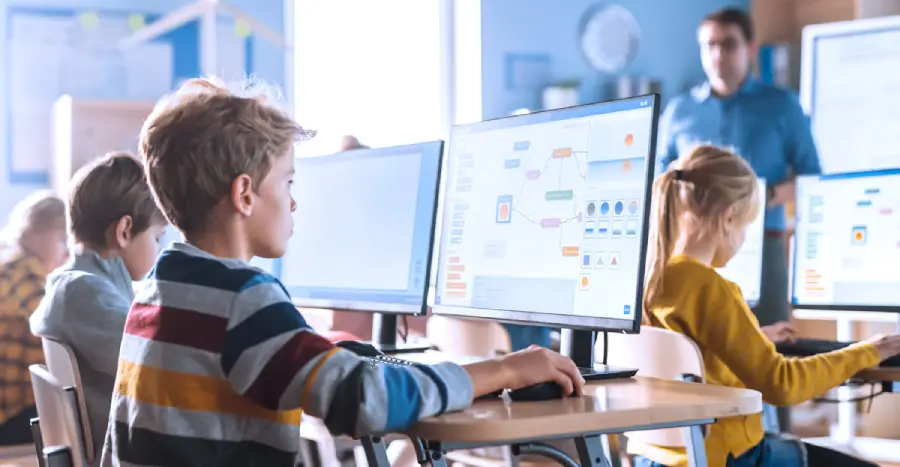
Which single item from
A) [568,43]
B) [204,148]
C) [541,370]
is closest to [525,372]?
[541,370]

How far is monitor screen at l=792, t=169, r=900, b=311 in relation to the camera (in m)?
2.65

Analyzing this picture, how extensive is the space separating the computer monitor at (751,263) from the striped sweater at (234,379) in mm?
2027

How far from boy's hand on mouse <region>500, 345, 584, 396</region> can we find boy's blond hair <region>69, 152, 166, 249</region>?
104 cm

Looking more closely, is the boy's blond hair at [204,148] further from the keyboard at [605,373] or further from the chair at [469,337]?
the chair at [469,337]

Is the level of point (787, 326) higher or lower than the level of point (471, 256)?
lower

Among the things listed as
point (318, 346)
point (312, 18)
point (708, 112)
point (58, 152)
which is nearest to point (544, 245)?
point (318, 346)

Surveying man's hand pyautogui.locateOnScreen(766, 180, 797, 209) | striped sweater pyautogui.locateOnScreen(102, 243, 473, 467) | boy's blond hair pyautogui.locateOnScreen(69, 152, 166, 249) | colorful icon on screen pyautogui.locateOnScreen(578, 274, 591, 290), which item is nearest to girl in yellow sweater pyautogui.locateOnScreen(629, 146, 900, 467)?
colorful icon on screen pyautogui.locateOnScreen(578, 274, 591, 290)

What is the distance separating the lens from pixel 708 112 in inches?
161

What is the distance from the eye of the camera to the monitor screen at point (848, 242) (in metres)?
2.65

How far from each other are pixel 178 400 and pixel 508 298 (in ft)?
2.11

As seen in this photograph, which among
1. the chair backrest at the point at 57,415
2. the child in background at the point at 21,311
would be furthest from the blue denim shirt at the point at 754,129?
the chair backrest at the point at 57,415

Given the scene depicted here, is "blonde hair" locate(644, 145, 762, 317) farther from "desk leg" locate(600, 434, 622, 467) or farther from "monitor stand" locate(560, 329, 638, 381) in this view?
"monitor stand" locate(560, 329, 638, 381)

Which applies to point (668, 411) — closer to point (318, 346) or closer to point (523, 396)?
point (523, 396)

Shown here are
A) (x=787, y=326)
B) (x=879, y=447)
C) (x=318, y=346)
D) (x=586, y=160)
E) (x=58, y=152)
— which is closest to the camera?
(x=318, y=346)
